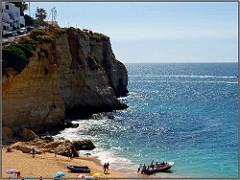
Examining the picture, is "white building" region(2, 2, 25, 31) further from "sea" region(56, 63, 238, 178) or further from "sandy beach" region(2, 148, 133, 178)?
"sandy beach" region(2, 148, 133, 178)

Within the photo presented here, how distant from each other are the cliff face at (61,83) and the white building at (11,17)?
8696mm

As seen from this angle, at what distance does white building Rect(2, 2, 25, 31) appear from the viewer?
196 feet

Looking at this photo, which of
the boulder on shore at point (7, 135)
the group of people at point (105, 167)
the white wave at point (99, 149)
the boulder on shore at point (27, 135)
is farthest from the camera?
the boulder on shore at point (27, 135)

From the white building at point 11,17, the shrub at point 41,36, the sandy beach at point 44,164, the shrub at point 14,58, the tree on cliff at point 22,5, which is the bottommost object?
the sandy beach at point 44,164

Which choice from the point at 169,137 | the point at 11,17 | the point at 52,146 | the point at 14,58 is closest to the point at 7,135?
the point at 52,146

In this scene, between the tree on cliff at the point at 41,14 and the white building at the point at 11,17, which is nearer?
the white building at the point at 11,17

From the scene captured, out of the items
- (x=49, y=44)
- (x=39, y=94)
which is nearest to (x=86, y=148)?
(x=39, y=94)

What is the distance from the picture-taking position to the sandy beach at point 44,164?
98.5 feet

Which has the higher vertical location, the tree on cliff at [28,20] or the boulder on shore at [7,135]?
the tree on cliff at [28,20]

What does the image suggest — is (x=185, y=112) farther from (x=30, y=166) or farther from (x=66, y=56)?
(x=30, y=166)

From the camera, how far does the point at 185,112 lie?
6844cm

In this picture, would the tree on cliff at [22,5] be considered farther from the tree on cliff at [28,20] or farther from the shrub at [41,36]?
the shrub at [41,36]

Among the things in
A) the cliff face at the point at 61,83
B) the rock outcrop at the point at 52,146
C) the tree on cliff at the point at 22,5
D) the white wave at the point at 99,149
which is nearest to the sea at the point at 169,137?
the white wave at the point at 99,149

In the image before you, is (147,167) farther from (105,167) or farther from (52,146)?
(52,146)
